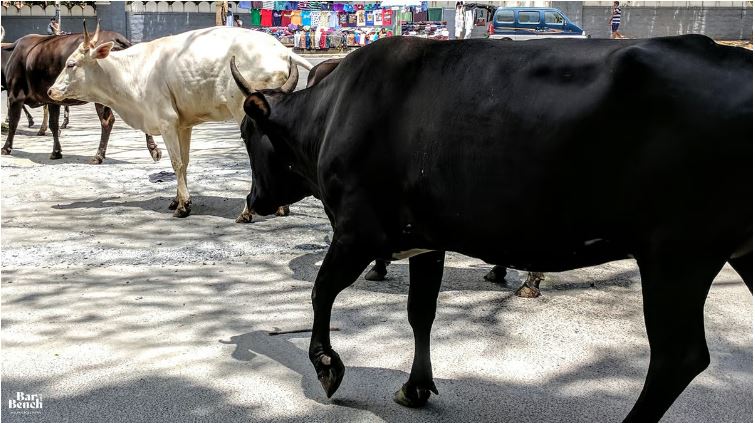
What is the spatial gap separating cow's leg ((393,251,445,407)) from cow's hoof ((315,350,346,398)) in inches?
13.0

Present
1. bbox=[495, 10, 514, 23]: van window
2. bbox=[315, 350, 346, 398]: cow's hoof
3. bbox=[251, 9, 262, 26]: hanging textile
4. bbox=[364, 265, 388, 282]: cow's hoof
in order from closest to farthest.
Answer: bbox=[315, 350, 346, 398]: cow's hoof → bbox=[364, 265, 388, 282]: cow's hoof → bbox=[495, 10, 514, 23]: van window → bbox=[251, 9, 262, 26]: hanging textile

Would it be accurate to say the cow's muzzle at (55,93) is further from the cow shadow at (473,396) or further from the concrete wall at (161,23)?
the concrete wall at (161,23)

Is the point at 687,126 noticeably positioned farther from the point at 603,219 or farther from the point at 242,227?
the point at 242,227

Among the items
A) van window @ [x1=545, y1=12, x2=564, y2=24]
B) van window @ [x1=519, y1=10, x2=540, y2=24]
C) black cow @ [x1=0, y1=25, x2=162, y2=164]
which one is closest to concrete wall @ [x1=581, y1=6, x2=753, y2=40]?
van window @ [x1=545, y1=12, x2=564, y2=24]

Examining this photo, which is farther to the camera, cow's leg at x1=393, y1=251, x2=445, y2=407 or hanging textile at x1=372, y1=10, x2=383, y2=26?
hanging textile at x1=372, y1=10, x2=383, y2=26

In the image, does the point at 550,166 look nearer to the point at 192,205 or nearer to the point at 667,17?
the point at 192,205

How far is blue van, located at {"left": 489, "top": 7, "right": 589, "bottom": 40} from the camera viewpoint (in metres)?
27.2

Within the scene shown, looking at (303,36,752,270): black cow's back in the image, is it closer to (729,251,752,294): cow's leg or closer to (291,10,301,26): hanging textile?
(729,251,752,294): cow's leg

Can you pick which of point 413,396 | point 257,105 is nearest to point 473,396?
point 413,396

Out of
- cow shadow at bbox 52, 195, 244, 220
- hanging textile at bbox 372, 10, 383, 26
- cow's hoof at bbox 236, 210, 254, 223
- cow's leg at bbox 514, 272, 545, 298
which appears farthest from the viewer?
hanging textile at bbox 372, 10, 383, 26

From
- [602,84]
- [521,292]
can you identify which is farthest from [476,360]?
[602,84]

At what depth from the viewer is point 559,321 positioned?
5164 millimetres

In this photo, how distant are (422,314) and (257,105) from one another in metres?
1.28

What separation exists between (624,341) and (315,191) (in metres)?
1.94
